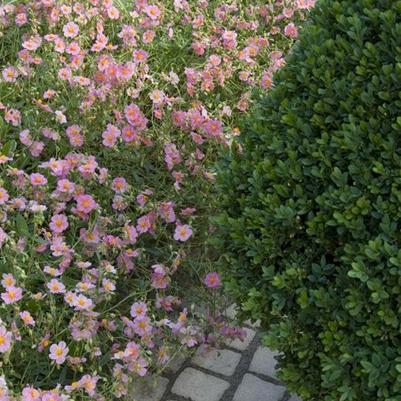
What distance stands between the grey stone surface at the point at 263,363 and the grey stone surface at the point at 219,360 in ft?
0.22

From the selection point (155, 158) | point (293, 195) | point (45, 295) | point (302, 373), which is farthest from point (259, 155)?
point (155, 158)

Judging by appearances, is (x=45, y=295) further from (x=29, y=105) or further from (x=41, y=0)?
(x=41, y=0)

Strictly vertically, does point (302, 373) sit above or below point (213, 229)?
above

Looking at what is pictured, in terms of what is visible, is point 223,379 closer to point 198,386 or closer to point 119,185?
point 198,386

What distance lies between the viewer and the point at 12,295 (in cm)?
316

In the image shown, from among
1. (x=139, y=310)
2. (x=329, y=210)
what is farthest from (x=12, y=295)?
(x=329, y=210)

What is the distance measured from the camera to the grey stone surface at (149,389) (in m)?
3.43

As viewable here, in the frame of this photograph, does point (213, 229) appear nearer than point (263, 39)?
Yes

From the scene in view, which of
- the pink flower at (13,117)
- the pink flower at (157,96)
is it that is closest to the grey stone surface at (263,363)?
the pink flower at (157,96)

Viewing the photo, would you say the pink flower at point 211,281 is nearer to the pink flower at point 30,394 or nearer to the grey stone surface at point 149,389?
the grey stone surface at point 149,389

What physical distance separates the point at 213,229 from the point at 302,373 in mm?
1147

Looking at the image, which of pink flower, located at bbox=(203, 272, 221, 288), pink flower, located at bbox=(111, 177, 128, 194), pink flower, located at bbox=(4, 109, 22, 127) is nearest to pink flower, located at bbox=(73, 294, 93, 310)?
pink flower, located at bbox=(203, 272, 221, 288)

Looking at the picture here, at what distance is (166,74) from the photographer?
4594 mm

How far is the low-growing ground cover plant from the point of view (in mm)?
3281
